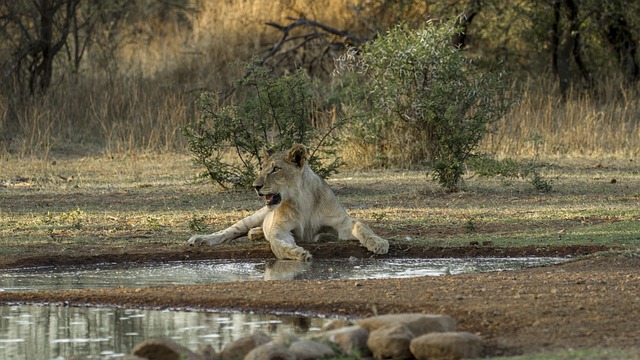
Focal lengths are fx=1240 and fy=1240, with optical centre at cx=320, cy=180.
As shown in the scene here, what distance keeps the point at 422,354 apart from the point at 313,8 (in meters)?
20.7

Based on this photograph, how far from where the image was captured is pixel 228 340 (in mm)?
6816

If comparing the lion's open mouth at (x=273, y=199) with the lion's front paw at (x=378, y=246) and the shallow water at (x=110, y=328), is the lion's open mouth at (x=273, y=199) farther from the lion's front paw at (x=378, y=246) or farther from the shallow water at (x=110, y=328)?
the shallow water at (x=110, y=328)

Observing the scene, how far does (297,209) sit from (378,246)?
0.81 meters

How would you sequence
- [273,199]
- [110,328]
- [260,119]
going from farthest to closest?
1. [260,119]
2. [273,199]
3. [110,328]

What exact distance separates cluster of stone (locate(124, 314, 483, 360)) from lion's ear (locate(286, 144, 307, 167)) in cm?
419

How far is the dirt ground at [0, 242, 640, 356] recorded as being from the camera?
650 cm

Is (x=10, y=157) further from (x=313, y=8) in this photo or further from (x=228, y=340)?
(x=228, y=340)

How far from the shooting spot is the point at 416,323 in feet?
20.6

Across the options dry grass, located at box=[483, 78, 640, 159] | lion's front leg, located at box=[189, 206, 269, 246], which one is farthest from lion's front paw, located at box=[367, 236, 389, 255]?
dry grass, located at box=[483, 78, 640, 159]

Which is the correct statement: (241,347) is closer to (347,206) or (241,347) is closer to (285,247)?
(285,247)

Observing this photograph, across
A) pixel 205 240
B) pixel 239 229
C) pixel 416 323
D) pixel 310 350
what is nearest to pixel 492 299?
pixel 416 323

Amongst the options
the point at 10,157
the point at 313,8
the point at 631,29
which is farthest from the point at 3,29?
the point at 631,29

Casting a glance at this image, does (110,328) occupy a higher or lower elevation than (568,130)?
lower

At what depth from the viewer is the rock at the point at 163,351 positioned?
5867mm
